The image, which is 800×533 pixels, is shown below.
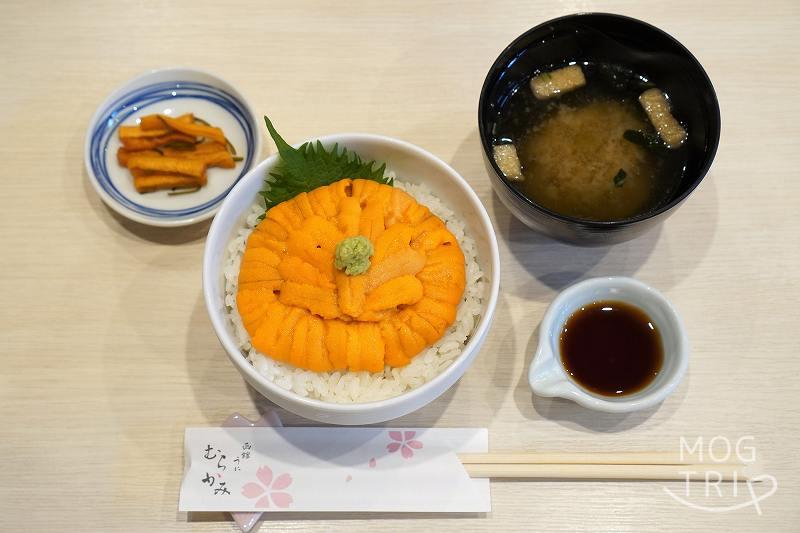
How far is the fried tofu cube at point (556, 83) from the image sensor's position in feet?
6.04

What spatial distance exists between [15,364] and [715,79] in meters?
2.27

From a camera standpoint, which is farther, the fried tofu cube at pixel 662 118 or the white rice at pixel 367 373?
the fried tofu cube at pixel 662 118

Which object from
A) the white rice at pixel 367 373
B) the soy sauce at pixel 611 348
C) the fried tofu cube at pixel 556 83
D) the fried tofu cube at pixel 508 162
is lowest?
the soy sauce at pixel 611 348

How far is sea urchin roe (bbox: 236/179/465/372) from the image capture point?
1.49 meters

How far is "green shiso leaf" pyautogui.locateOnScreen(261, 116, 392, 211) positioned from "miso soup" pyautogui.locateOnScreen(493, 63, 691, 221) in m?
0.40

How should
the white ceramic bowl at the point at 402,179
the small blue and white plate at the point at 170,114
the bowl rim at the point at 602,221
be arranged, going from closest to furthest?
the white ceramic bowl at the point at 402,179 → the bowl rim at the point at 602,221 → the small blue and white plate at the point at 170,114

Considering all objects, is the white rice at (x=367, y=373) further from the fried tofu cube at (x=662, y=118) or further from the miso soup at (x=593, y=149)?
the fried tofu cube at (x=662, y=118)

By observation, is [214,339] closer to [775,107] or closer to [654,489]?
[654,489]

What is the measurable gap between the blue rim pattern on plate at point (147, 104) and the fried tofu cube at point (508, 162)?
28.7 inches

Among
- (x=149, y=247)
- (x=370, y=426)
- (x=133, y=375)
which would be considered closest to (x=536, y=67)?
(x=370, y=426)

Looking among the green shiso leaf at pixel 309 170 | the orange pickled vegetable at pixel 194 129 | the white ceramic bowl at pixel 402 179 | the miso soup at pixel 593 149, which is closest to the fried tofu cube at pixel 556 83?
the miso soup at pixel 593 149

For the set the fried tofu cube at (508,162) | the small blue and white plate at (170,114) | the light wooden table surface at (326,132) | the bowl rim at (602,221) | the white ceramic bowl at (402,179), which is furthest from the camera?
the small blue and white plate at (170,114)

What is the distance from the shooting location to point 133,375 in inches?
69.2

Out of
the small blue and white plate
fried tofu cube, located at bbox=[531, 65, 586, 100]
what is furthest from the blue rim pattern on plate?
fried tofu cube, located at bbox=[531, 65, 586, 100]
